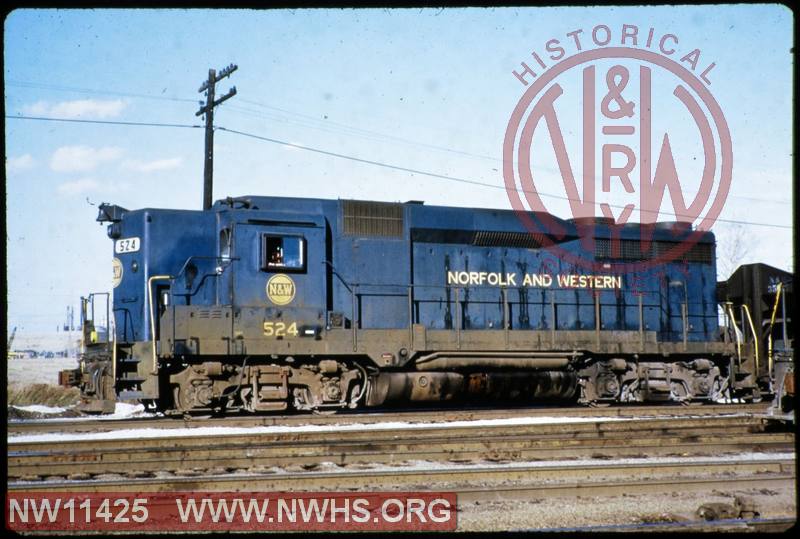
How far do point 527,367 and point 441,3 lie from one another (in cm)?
960

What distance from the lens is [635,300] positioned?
1487cm

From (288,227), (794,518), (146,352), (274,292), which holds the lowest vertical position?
(794,518)

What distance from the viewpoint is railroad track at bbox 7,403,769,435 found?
36.8 feet

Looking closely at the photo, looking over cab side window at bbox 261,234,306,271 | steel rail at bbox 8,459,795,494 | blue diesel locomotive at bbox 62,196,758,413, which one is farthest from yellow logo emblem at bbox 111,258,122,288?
steel rail at bbox 8,459,795,494

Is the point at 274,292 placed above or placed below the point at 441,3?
below

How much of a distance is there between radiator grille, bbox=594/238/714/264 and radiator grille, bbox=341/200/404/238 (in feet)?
13.3

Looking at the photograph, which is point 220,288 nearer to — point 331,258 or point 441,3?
point 331,258

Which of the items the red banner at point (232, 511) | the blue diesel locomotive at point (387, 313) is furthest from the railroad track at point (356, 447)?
the blue diesel locomotive at point (387, 313)

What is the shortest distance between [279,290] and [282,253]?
0.60 m

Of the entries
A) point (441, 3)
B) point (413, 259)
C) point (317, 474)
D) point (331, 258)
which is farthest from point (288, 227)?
point (441, 3)

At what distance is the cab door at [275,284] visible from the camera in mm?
11969

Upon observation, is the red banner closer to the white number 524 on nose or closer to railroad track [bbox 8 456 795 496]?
railroad track [bbox 8 456 795 496]

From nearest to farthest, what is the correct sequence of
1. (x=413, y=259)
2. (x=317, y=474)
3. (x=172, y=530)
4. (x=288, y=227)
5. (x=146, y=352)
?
(x=172, y=530), (x=317, y=474), (x=146, y=352), (x=288, y=227), (x=413, y=259)

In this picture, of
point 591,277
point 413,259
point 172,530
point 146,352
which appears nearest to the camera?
point 172,530
